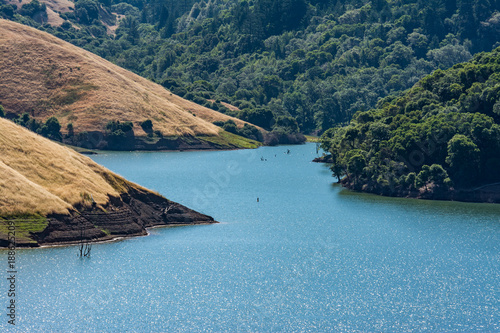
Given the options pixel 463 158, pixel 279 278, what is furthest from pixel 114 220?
pixel 463 158

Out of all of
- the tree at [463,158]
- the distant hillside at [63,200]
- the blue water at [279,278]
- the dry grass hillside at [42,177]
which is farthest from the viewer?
the tree at [463,158]

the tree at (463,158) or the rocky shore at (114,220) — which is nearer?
the rocky shore at (114,220)

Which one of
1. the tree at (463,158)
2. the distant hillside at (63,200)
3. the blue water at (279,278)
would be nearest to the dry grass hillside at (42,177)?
the distant hillside at (63,200)

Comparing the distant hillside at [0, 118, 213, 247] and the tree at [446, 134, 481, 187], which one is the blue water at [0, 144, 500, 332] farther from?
the tree at [446, 134, 481, 187]

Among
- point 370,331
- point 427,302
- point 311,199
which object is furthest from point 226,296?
point 311,199

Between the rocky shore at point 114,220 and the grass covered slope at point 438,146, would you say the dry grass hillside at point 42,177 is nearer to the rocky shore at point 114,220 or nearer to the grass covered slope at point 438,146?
the rocky shore at point 114,220
